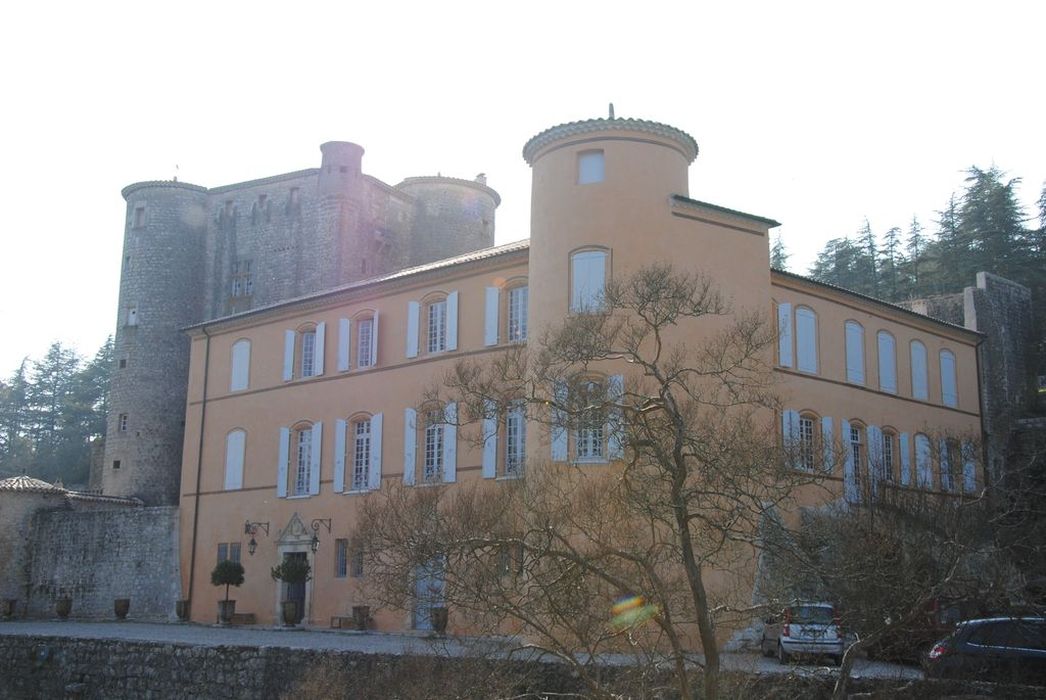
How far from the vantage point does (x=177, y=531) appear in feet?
113

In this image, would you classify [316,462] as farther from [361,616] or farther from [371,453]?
[361,616]

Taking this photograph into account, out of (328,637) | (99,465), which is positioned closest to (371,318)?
(328,637)

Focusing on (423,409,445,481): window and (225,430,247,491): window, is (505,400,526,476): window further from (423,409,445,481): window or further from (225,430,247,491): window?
(225,430,247,491): window

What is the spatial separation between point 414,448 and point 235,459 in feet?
26.0

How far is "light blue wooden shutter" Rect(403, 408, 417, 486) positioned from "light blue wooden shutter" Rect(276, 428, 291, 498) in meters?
4.73

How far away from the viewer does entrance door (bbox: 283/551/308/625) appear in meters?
30.0

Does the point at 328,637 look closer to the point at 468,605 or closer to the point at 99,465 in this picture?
the point at 468,605

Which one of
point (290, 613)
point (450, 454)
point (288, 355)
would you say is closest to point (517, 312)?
point (450, 454)

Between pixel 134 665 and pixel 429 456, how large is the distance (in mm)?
9326

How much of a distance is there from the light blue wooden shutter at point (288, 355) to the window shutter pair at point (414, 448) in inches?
210

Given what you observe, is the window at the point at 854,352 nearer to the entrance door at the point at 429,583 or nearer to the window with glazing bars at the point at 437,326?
the window with glazing bars at the point at 437,326

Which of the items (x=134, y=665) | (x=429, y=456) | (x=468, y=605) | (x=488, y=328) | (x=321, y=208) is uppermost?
(x=321, y=208)

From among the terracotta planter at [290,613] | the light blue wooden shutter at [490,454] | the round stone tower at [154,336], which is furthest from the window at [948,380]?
the round stone tower at [154,336]

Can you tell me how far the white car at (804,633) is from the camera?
13183 mm
